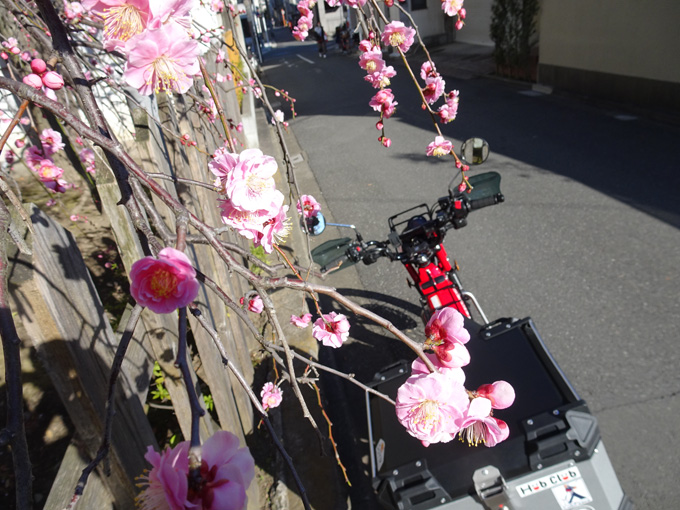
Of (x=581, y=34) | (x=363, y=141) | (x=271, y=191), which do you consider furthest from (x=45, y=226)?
(x=581, y=34)

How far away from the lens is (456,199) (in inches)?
101

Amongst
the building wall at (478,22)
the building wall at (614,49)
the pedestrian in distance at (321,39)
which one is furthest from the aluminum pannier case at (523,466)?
the pedestrian in distance at (321,39)

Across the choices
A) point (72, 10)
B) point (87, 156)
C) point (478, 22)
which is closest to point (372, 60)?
point (87, 156)

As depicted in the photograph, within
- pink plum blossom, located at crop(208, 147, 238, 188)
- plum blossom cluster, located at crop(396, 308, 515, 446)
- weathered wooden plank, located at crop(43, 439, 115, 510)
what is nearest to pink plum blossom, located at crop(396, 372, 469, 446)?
plum blossom cluster, located at crop(396, 308, 515, 446)

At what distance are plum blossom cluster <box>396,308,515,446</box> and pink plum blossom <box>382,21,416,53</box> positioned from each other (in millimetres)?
1346

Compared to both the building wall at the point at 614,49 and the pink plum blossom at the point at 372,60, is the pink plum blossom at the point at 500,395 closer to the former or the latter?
the pink plum blossom at the point at 372,60

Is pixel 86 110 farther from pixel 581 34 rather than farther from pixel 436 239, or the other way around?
pixel 581 34

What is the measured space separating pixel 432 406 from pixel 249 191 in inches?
21.0

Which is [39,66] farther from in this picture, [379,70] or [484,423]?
[484,423]

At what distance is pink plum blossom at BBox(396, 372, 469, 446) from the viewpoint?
0.82 meters

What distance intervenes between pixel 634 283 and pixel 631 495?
6.33ft

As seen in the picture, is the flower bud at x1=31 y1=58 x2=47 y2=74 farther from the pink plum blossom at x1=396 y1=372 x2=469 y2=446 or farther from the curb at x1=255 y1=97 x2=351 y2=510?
the pink plum blossom at x1=396 y1=372 x2=469 y2=446

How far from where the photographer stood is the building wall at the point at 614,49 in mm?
7047

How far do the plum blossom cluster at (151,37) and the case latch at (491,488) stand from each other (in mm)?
1490
